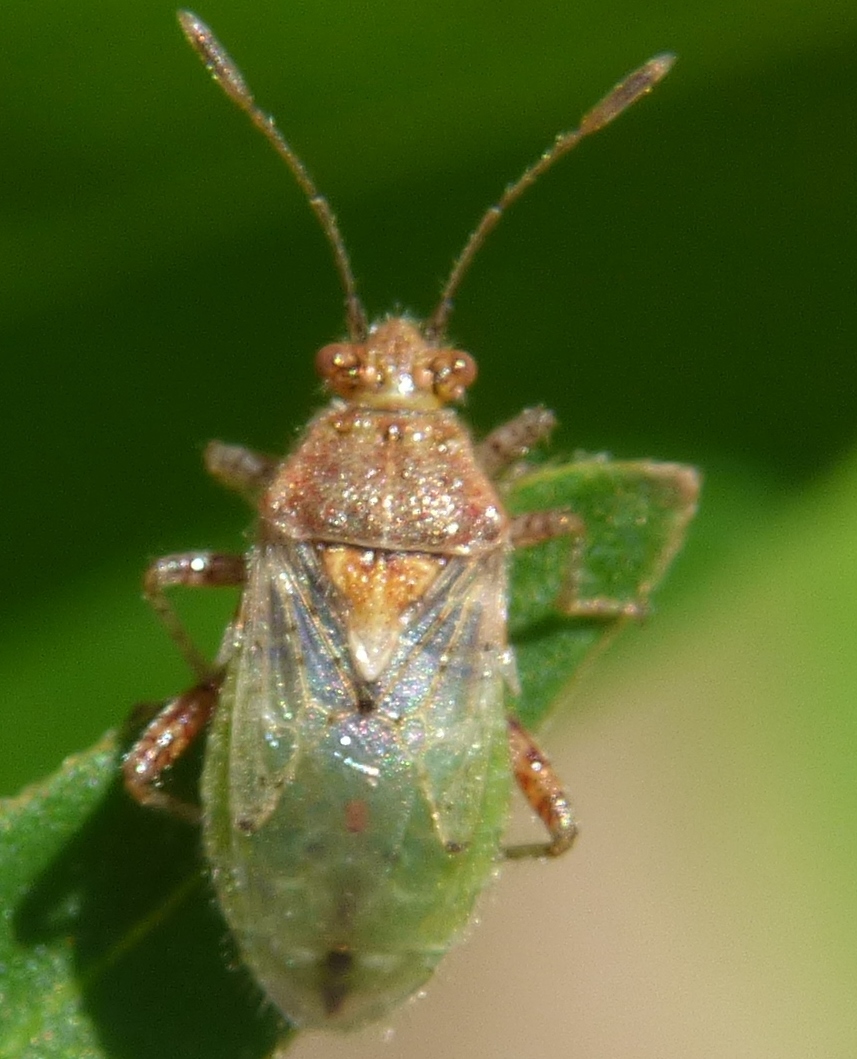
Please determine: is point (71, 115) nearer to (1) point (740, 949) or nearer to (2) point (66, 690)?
(2) point (66, 690)

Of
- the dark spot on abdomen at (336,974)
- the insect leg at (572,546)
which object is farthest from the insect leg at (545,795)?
the dark spot on abdomen at (336,974)

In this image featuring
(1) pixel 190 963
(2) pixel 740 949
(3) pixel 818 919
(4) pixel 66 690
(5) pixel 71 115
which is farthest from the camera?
(2) pixel 740 949

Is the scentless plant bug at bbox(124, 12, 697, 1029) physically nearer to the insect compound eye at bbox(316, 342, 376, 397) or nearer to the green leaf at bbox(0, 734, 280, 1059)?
the insect compound eye at bbox(316, 342, 376, 397)

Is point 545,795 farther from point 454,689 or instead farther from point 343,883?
point 343,883

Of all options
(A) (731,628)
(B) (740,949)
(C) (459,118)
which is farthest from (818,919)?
(C) (459,118)

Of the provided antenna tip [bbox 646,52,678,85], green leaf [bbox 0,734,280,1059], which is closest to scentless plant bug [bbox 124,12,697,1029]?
antenna tip [bbox 646,52,678,85]

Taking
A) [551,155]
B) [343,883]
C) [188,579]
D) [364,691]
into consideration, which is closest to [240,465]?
[188,579]
